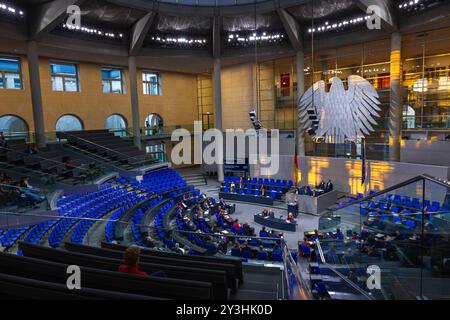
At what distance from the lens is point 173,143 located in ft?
97.2

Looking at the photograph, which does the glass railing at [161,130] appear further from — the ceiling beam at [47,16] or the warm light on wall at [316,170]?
the warm light on wall at [316,170]

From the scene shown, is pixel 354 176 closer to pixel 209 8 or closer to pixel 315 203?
pixel 315 203

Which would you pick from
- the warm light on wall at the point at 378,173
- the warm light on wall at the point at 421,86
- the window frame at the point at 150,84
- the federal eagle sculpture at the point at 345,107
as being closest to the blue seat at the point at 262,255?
the federal eagle sculpture at the point at 345,107

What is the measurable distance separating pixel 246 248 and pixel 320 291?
269 centimetres

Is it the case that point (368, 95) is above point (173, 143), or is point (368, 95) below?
above

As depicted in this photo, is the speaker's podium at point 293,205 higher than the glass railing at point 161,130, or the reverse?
the glass railing at point 161,130

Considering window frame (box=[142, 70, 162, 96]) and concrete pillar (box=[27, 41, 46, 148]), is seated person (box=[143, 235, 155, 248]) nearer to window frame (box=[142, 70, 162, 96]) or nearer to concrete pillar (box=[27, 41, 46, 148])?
concrete pillar (box=[27, 41, 46, 148])

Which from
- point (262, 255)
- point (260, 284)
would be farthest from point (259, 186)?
point (260, 284)

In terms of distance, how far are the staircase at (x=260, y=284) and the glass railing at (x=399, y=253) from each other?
1.64m

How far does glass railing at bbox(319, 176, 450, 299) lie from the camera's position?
15.3ft

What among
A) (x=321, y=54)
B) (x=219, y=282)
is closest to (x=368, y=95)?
(x=321, y=54)

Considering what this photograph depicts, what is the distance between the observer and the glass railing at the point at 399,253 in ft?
15.3

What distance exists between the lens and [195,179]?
1056 inches
